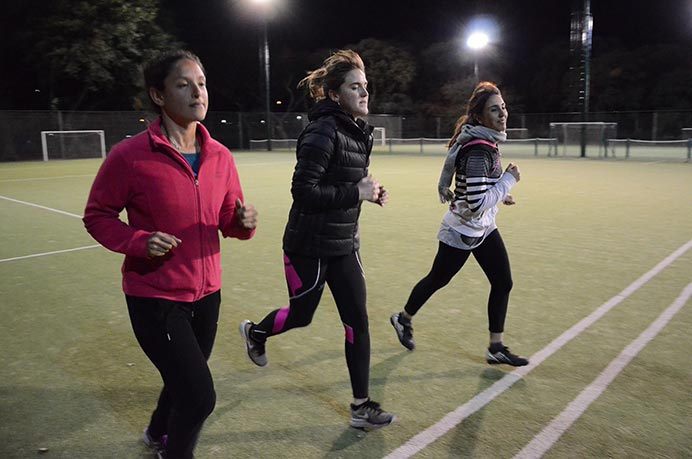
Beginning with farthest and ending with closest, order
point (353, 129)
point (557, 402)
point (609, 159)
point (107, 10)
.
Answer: point (107, 10)
point (609, 159)
point (557, 402)
point (353, 129)

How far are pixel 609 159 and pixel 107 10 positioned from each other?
83.1 ft

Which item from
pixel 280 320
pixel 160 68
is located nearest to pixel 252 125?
pixel 280 320

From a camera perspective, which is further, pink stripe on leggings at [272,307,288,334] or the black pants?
pink stripe on leggings at [272,307,288,334]

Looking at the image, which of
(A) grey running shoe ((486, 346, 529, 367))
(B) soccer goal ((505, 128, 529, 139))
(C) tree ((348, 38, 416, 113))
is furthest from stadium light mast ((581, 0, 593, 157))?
(C) tree ((348, 38, 416, 113))

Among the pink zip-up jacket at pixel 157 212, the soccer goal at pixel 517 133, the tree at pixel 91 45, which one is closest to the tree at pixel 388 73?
the soccer goal at pixel 517 133

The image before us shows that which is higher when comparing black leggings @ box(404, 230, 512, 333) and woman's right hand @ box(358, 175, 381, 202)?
woman's right hand @ box(358, 175, 381, 202)

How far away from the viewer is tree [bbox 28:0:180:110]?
103 feet

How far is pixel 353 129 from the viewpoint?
3.29 m

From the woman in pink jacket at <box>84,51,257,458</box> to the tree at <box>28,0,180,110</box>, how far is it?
29.3 metres

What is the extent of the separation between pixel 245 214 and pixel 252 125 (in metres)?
37.1

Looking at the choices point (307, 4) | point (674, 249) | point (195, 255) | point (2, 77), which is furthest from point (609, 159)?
point (307, 4)

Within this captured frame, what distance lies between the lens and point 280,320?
3.75 metres

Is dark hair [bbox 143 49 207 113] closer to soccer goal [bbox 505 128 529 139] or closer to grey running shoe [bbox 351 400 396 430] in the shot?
grey running shoe [bbox 351 400 396 430]

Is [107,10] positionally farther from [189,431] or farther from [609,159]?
[189,431]
